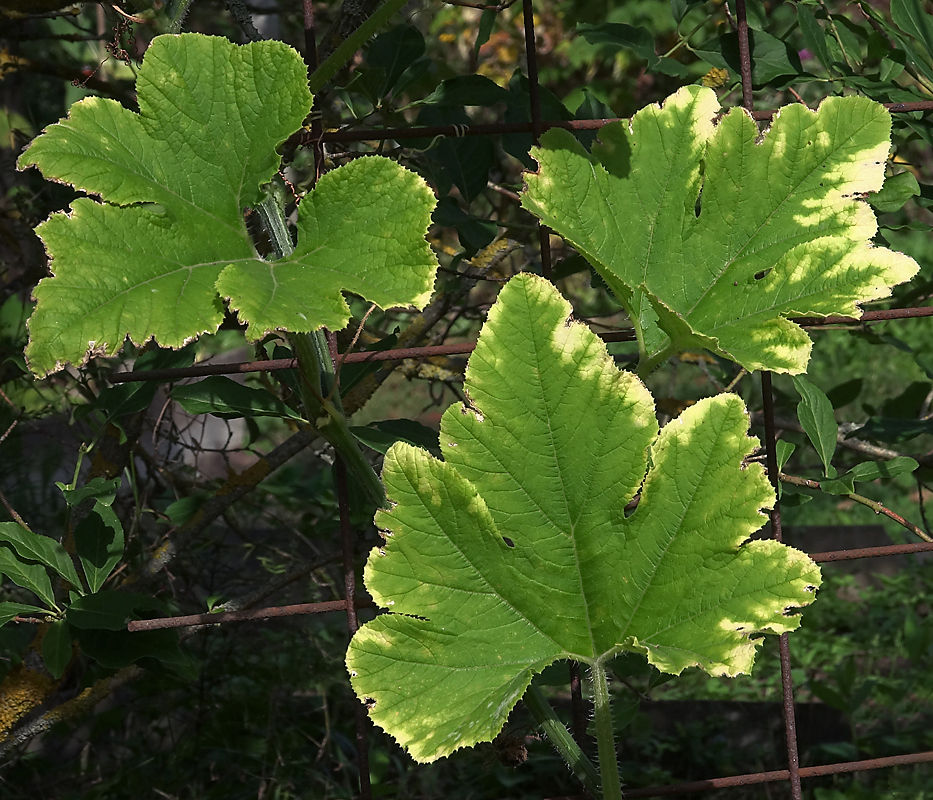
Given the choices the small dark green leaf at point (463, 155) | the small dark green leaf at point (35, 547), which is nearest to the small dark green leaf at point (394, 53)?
the small dark green leaf at point (463, 155)

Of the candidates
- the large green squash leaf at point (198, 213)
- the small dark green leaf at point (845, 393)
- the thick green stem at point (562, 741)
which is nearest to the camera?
the large green squash leaf at point (198, 213)

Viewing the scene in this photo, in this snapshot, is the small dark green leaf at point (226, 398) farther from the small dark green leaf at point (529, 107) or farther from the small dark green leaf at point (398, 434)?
the small dark green leaf at point (529, 107)

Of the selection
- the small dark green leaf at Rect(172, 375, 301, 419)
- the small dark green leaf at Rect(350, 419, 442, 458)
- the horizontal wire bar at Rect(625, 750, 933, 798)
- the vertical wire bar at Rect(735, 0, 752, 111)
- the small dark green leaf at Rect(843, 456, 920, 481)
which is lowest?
the horizontal wire bar at Rect(625, 750, 933, 798)

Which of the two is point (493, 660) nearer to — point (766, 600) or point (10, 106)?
point (766, 600)

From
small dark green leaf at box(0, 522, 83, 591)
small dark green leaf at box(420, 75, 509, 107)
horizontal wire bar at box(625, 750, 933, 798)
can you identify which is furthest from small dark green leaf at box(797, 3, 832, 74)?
small dark green leaf at box(0, 522, 83, 591)

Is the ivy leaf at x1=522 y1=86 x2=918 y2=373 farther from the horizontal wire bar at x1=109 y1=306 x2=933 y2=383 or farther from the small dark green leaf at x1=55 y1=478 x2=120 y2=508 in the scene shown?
the small dark green leaf at x1=55 y1=478 x2=120 y2=508

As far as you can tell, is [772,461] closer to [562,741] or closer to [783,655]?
[783,655]

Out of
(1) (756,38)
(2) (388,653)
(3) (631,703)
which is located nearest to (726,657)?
(2) (388,653)
